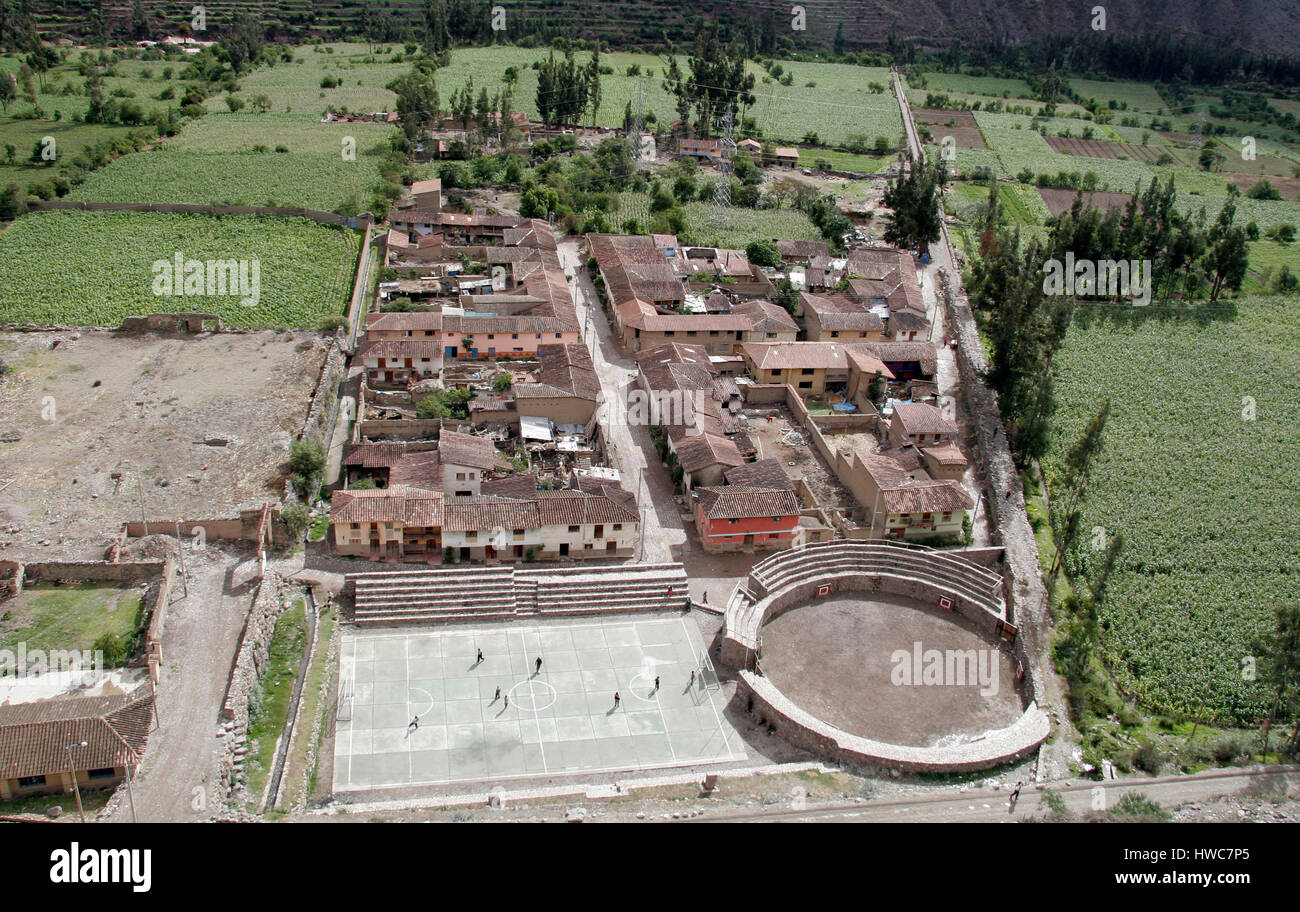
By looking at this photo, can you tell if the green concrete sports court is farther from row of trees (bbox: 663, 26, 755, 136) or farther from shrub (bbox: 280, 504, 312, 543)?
row of trees (bbox: 663, 26, 755, 136)

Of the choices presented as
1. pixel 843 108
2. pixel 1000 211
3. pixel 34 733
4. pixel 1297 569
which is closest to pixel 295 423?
pixel 34 733

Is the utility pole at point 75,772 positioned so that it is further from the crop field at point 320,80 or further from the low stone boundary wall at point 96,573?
the crop field at point 320,80

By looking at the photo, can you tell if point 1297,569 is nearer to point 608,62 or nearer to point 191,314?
point 191,314

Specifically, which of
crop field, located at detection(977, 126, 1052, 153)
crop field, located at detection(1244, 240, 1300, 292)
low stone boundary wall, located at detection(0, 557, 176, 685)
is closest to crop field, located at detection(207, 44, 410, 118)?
crop field, located at detection(977, 126, 1052, 153)

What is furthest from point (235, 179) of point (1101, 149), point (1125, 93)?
point (1125, 93)

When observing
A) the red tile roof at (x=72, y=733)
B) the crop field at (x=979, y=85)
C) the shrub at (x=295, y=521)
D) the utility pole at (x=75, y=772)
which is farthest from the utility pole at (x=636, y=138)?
the utility pole at (x=75, y=772)

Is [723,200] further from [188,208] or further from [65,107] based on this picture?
[65,107]
